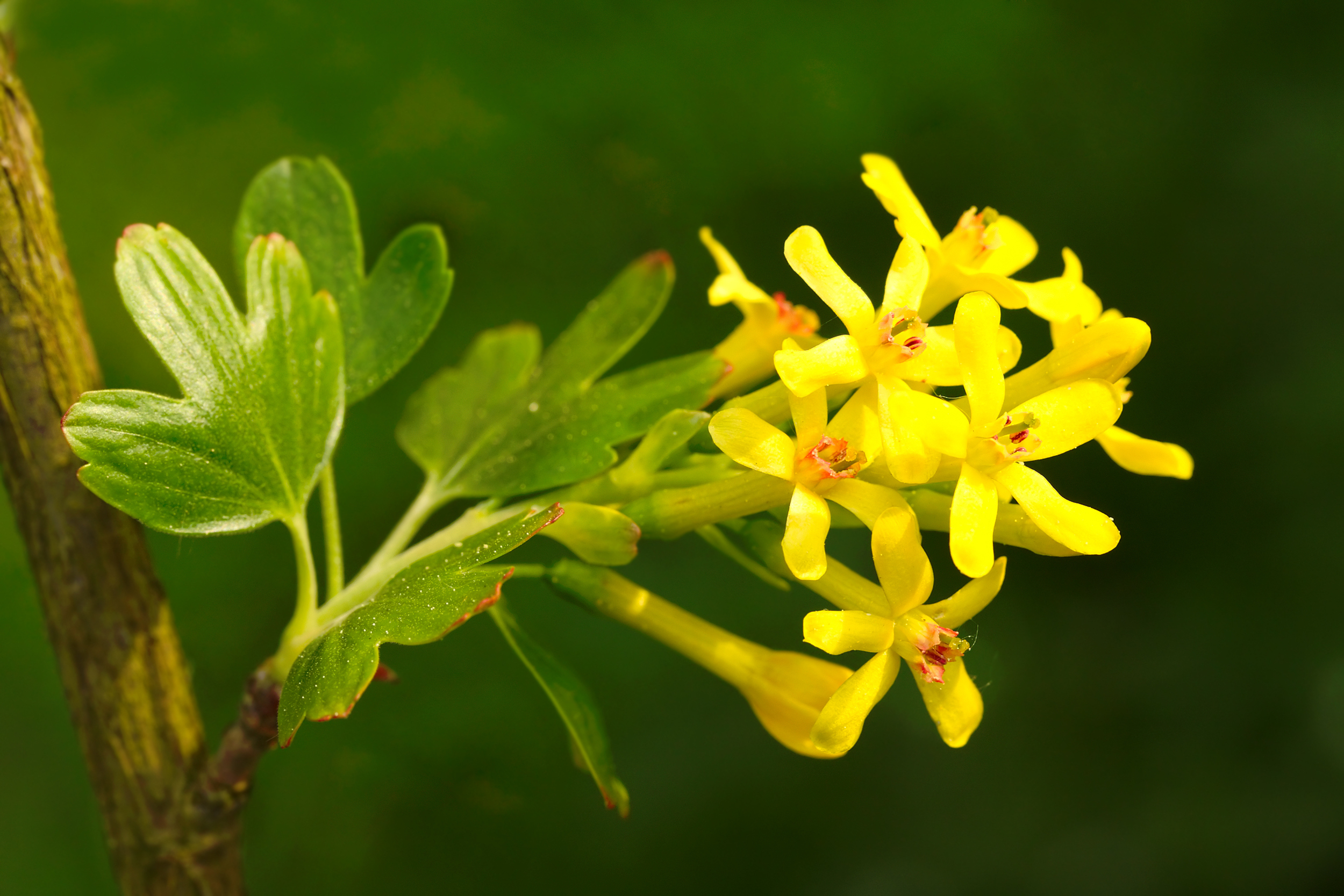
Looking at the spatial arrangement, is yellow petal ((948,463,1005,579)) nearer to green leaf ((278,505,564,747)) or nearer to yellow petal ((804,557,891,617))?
yellow petal ((804,557,891,617))

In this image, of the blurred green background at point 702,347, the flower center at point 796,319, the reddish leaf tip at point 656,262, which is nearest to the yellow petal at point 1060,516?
the flower center at point 796,319

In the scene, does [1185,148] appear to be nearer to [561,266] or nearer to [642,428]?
[561,266]

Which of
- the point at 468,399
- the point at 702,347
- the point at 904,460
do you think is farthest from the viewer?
the point at 702,347

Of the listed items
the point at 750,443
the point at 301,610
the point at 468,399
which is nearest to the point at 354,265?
the point at 468,399

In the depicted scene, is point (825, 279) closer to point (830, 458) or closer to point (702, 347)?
point (830, 458)

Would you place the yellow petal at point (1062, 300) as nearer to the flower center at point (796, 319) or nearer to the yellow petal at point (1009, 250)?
the yellow petal at point (1009, 250)

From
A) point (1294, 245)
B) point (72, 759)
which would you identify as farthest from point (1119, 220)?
point (72, 759)

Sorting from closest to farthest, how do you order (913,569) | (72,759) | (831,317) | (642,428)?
(913,569) → (642,428) → (831,317) → (72,759)
